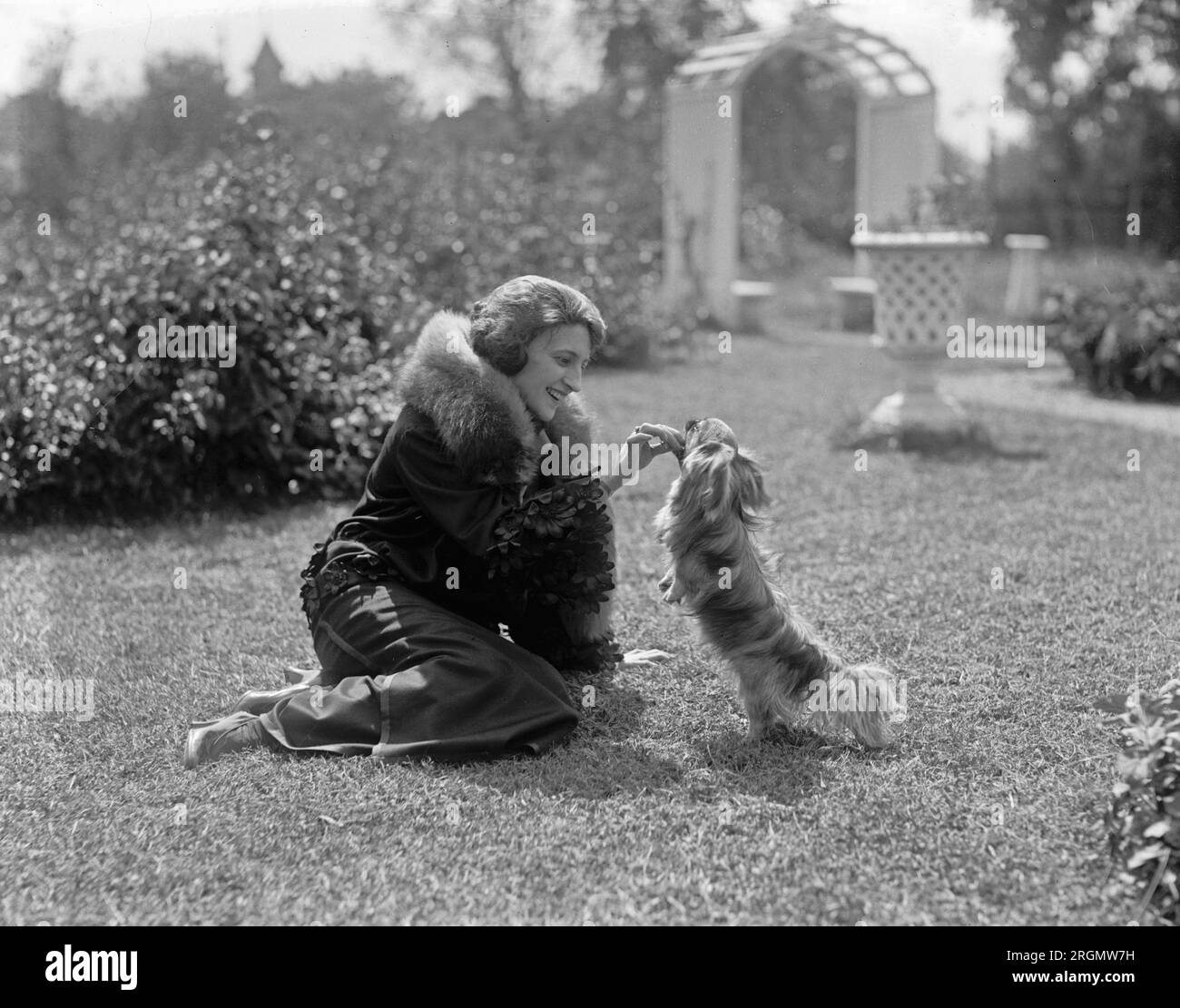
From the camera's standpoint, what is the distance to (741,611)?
3.81 metres

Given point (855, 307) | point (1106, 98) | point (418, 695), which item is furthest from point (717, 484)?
point (1106, 98)

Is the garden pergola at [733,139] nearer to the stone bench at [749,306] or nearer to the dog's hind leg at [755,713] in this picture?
the stone bench at [749,306]

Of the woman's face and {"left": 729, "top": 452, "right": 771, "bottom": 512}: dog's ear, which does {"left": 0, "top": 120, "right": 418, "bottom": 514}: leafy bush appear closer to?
the woman's face

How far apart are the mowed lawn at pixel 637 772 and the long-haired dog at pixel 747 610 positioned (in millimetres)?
158

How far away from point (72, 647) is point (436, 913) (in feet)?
8.88

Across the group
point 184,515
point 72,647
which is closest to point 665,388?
point 184,515

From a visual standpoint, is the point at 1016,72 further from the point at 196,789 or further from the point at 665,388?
the point at 196,789

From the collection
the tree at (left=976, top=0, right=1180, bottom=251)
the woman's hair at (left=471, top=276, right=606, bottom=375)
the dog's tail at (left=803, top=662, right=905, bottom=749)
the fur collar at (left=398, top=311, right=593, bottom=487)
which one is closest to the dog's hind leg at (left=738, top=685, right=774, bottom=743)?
the dog's tail at (left=803, top=662, right=905, bottom=749)

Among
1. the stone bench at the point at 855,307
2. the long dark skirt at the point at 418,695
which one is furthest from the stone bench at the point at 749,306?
the long dark skirt at the point at 418,695

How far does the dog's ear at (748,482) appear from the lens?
3.78 metres

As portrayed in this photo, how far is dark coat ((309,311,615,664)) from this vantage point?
4008mm

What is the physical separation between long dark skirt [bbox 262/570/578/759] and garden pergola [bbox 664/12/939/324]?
491 inches

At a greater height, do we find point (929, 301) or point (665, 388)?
point (929, 301)
